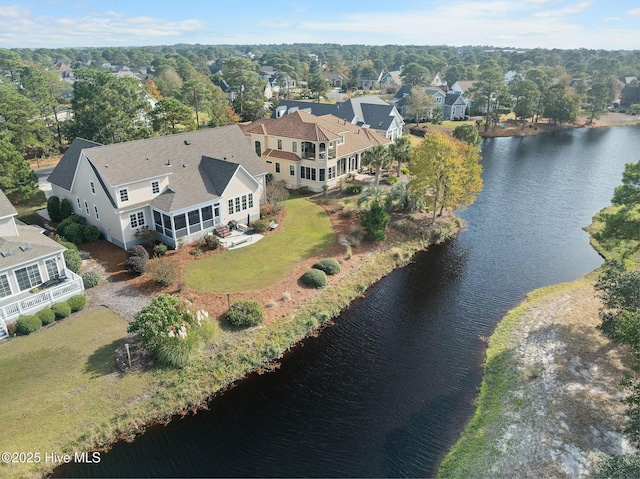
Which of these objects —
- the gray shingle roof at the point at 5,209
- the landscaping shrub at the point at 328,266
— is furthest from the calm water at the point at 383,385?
the gray shingle roof at the point at 5,209

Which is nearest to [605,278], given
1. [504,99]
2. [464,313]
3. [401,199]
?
[464,313]

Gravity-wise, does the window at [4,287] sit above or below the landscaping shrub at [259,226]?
above

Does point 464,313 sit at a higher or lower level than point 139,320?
lower

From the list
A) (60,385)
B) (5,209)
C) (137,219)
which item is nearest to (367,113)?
(137,219)

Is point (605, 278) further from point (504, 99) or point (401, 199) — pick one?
point (504, 99)

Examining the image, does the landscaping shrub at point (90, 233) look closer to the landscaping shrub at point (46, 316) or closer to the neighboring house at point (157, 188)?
the neighboring house at point (157, 188)

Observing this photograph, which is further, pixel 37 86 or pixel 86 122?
pixel 37 86

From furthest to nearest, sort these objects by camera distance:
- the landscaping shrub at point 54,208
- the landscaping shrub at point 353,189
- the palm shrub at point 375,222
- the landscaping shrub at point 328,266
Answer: the landscaping shrub at point 353,189, the landscaping shrub at point 54,208, the palm shrub at point 375,222, the landscaping shrub at point 328,266
